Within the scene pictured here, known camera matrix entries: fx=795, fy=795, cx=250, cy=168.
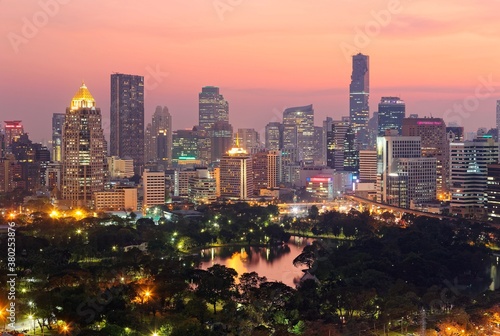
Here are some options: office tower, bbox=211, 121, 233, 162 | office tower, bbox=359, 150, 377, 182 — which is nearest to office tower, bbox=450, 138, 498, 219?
office tower, bbox=359, 150, 377, 182

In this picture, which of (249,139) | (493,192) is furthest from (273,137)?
(493,192)

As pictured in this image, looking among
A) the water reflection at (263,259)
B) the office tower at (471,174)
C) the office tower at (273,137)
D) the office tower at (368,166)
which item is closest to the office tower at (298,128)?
the office tower at (273,137)

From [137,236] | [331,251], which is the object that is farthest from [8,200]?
[331,251]

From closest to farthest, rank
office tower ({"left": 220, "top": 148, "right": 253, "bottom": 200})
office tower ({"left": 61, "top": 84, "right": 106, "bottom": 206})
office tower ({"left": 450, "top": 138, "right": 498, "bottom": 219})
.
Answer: office tower ({"left": 450, "top": 138, "right": 498, "bottom": 219}) → office tower ({"left": 61, "top": 84, "right": 106, "bottom": 206}) → office tower ({"left": 220, "top": 148, "right": 253, "bottom": 200})

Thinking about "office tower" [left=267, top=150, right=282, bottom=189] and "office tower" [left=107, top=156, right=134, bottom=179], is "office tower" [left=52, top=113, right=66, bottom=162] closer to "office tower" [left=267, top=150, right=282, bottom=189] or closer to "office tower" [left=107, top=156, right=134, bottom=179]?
"office tower" [left=107, top=156, right=134, bottom=179]

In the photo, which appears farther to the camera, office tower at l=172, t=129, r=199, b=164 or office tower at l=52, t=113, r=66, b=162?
office tower at l=172, t=129, r=199, b=164

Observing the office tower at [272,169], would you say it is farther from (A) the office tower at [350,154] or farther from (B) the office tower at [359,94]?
(B) the office tower at [359,94]

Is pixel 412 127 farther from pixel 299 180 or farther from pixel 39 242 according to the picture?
pixel 39 242
